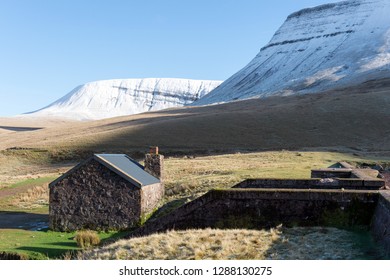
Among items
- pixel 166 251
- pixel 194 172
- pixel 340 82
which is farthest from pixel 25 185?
pixel 340 82

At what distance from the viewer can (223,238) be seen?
14.7 m

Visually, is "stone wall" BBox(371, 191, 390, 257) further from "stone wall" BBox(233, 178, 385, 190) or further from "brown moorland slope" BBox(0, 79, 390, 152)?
"brown moorland slope" BBox(0, 79, 390, 152)

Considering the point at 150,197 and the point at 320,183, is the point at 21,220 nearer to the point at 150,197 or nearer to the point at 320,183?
Answer: the point at 150,197

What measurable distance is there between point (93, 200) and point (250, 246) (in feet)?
44.1

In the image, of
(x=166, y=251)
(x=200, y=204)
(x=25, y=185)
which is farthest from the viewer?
(x=25, y=185)

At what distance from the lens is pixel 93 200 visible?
25.7 m

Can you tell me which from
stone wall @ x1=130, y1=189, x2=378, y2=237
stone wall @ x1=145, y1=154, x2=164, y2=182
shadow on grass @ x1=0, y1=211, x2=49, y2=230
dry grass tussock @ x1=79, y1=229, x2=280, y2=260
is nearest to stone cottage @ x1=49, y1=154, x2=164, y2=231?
shadow on grass @ x1=0, y1=211, x2=49, y2=230

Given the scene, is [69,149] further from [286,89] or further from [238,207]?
[286,89]

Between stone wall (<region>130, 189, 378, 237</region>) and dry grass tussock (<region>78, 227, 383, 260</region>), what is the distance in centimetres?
59

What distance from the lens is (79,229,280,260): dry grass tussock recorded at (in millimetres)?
13406

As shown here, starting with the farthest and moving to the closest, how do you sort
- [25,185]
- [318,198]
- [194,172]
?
[25,185], [194,172], [318,198]

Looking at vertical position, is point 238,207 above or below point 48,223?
above

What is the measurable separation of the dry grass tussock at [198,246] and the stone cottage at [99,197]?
905cm

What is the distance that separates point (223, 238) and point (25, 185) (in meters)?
31.4
